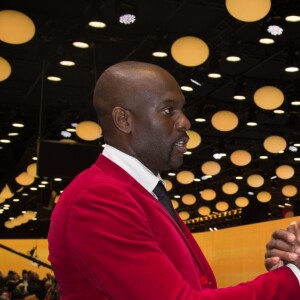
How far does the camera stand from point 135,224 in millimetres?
1220

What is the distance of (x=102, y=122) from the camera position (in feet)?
4.73

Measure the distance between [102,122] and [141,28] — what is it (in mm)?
7910

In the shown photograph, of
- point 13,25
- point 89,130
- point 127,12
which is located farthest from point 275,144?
point 13,25

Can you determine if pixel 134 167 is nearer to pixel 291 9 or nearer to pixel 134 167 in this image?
pixel 134 167

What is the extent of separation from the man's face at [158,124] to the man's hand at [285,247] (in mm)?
260

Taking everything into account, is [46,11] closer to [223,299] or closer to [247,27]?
[247,27]

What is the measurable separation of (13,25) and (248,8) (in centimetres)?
178

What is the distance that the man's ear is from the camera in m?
1.39

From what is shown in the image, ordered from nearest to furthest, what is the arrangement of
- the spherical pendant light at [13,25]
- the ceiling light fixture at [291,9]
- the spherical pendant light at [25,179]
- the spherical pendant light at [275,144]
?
1. the spherical pendant light at [13,25]
2. the ceiling light fixture at [291,9]
3. the spherical pendant light at [275,144]
4. the spherical pendant light at [25,179]

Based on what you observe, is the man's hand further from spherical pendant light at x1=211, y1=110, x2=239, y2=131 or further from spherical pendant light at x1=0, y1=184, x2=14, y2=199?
spherical pendant light at x1=0, y1=184, x2=14, y2=199

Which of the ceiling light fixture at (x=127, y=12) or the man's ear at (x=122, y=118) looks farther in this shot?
the ceiling light fixture at (x=127, y=12)

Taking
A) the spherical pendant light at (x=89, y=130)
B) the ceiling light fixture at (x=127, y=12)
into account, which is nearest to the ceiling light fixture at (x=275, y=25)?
the ceiling light fixture at (x=127, y=12)

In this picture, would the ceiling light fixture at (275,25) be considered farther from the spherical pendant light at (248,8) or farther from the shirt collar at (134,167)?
the shirt collar at (134,167)

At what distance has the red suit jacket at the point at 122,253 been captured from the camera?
1164 mm
